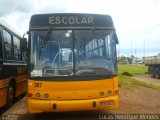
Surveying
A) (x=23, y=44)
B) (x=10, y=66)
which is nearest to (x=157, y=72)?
(x=10, y=66)

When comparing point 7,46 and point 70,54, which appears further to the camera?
point 7,46

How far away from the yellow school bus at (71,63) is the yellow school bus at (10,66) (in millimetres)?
763

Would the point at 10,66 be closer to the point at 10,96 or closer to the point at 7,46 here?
the point at 7,46

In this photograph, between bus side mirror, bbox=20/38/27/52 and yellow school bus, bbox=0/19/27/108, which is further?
yellow school bus, bbox=0/19/27/108

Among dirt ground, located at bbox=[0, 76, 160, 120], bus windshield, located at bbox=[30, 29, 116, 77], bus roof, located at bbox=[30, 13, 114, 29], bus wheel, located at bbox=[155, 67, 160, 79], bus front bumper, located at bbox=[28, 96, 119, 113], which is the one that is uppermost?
bus roof, located at bbox=[30, 13, 114, 29]

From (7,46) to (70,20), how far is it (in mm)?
2897

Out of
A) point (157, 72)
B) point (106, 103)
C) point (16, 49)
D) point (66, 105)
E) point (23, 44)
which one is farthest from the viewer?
point (157, 72)

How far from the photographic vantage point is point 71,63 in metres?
10.3

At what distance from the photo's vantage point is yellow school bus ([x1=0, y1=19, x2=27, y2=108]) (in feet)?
38.1

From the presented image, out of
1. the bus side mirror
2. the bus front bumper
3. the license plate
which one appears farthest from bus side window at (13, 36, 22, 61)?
the license plate

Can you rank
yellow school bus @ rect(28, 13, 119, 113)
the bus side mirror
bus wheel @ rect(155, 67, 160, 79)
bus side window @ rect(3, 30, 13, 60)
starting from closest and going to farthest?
1. yellow school bus @ rect(28, 13, 119, 113)
2. the bus side mirror
3. bus side window @ rect(3, 30, 13, 60)
4. bus wheel @ rect(155, 67, 160, 79)

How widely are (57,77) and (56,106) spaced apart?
752 mm

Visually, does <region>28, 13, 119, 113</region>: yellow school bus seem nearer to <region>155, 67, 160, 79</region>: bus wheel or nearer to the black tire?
the black tire

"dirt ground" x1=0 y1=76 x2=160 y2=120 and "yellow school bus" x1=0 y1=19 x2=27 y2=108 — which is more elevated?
"yellow school bus" x1=0 y1=19 x2=27 y2=108
